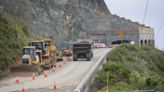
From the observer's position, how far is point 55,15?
97062mm

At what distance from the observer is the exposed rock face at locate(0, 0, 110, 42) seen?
76206mm

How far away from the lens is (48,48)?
50.5m

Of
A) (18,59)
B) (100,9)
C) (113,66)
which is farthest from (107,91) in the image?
(100,9)

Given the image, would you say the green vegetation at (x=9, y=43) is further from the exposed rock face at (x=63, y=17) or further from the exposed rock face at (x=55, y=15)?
the exposed rock face at (x=55, y=15)

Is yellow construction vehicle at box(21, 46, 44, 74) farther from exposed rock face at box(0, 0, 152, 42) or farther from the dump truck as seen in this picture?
exposed rock face at box(0, 0, 152, 42)

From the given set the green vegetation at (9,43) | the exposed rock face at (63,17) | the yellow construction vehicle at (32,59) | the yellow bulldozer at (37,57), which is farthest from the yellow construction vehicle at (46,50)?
the exposed rock face at (63,17)

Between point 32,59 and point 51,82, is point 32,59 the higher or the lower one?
the higher one

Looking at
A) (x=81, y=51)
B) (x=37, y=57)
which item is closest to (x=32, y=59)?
(x=37, y=57)

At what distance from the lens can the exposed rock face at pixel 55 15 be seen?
76.2 m

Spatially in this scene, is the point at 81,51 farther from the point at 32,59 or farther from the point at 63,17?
the point at 63,17

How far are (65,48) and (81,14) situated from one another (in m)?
50.1

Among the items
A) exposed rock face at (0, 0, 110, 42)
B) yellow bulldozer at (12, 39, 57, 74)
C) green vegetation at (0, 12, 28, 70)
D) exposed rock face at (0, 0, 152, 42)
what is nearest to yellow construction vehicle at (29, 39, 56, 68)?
yellow bulldozer at (12, 39, 57, 74)

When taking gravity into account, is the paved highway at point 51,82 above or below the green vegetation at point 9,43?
below

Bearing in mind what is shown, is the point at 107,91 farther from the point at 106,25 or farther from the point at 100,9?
the point at 100,9
